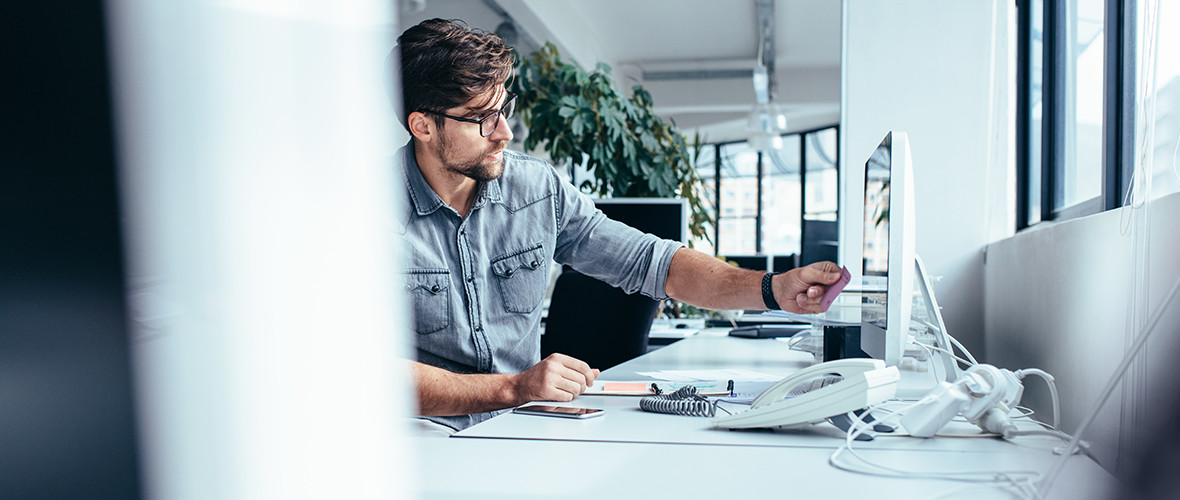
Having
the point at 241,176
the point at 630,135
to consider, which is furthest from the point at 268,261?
the point at 630,135

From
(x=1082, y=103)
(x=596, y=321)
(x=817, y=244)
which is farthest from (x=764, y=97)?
(x=1082, y=103)

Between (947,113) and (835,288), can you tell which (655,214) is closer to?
(947,113)

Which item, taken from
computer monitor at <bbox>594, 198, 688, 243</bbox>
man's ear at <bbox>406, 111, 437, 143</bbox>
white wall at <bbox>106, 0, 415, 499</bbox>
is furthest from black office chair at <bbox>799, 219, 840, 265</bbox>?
white wall at <bbox>106, 0, 415, 499</bbox>

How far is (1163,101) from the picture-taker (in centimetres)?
88

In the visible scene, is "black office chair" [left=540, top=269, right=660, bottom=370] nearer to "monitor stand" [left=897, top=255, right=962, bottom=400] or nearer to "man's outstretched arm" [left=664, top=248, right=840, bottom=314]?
"man's outstretched arm" [left=664, top=248, right=840, bottom=314]

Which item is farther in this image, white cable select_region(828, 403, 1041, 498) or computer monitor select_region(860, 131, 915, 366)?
computer monitor select_region(860, 131, 915, 366)

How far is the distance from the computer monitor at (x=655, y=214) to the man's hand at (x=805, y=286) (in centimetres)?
155

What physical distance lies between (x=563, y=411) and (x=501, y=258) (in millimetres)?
615

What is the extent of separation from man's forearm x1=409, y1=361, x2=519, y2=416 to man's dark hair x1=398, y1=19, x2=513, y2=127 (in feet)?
1.92

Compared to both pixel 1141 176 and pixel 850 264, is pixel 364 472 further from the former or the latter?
pixel 850 264

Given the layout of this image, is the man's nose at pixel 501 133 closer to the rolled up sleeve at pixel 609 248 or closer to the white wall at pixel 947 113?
the rolled up sleeve at pixel 609 248

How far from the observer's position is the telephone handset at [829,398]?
3.03 ft

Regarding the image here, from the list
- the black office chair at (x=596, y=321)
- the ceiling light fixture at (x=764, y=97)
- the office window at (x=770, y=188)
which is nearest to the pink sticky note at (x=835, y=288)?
the black office chair at (x=596, y=321)

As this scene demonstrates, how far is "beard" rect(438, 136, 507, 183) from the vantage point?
65.3 inches
